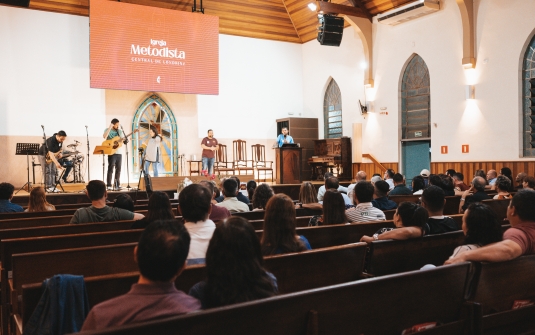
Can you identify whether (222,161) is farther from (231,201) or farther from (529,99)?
(231,201)

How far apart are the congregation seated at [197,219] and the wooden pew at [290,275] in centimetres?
30

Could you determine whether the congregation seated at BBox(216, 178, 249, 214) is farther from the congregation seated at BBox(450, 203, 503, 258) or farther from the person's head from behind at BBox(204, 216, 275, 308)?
the person's head from behind at BBox(204, 216, 275, 308)

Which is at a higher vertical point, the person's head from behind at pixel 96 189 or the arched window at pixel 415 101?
the arched window at pixel 415 101

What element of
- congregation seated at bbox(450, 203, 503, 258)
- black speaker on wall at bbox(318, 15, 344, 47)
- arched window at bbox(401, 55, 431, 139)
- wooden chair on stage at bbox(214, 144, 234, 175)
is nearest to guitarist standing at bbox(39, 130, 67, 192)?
wooden chair on stage at bbox(214, 144, 234, 175)

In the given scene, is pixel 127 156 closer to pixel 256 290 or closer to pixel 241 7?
pixel 241 7

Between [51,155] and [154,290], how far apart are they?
9.24 m

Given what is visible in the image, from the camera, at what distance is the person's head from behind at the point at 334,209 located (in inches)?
147

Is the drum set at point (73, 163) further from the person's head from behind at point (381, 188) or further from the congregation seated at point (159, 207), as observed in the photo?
the congregation seated at point (159, 207)

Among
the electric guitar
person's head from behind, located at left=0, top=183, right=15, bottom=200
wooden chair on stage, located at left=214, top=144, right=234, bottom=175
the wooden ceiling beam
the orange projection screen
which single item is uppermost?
the wooden ceiling beam

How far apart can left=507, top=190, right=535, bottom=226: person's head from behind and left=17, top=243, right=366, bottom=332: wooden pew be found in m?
0.85

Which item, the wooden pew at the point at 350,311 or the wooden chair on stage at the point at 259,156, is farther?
the wooden chair on stage at the point at 259,156

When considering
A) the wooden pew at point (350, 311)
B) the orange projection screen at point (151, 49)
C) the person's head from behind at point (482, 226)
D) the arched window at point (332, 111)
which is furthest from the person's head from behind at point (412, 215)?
the arched window at point (332, 111)

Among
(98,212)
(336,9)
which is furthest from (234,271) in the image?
(336,9)

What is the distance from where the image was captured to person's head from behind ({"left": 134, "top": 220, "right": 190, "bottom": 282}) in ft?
4.94
